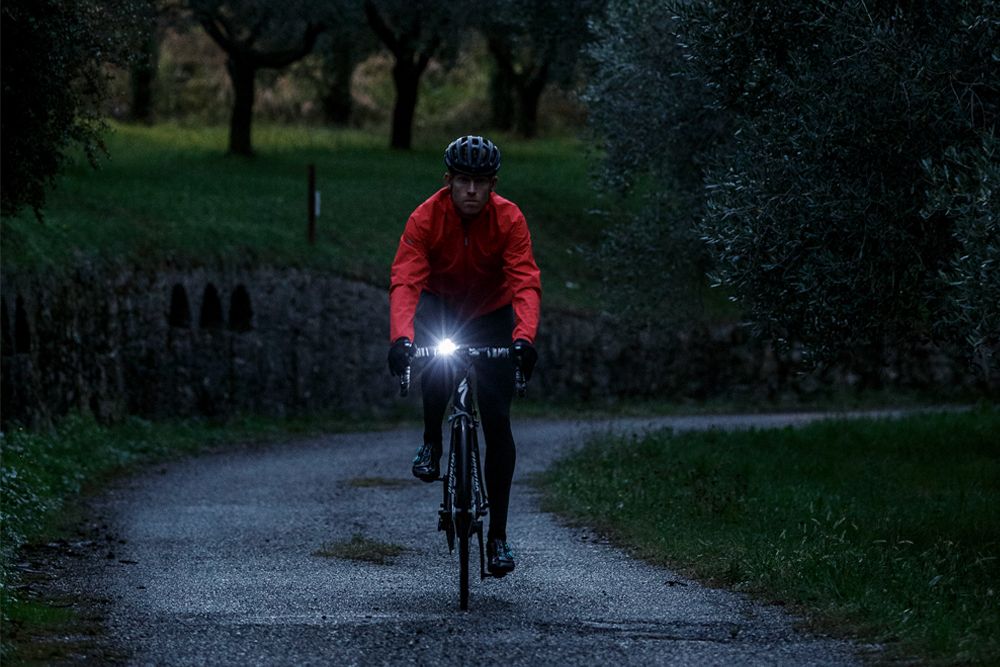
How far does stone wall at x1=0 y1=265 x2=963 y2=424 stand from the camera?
60.9 feet

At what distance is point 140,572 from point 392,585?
1.79 metres

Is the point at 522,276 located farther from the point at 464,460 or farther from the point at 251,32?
the point at 251,32

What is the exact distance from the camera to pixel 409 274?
8.61m

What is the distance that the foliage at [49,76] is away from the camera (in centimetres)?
1307

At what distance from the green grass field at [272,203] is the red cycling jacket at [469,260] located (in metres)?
6.47

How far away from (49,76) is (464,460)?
6.76 m

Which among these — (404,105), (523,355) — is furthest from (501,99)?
(523,355)

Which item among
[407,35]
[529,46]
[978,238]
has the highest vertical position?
[529,46]

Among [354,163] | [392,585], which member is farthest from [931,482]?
[354,163]

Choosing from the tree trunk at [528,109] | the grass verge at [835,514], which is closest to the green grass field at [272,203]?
the tree trunk at [528,109]

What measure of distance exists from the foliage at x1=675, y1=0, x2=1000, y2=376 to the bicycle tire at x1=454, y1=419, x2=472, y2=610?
3886 mm

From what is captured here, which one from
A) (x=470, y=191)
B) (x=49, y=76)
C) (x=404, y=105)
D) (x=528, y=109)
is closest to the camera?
(x=470, y=191)

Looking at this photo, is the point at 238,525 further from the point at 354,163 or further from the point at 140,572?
the point at 354,163

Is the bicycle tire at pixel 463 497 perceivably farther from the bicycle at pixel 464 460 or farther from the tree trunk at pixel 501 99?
the tree trunk at pixel 501 99
